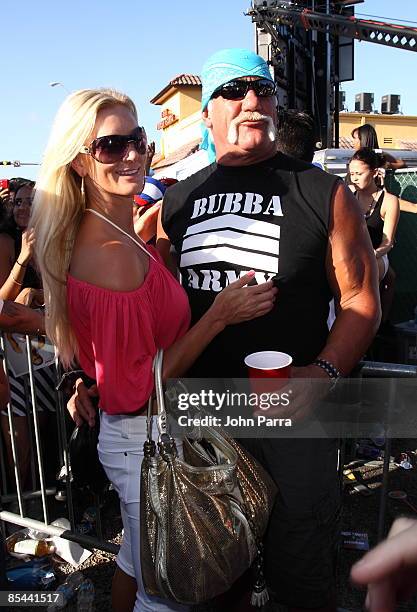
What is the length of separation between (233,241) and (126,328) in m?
0.57

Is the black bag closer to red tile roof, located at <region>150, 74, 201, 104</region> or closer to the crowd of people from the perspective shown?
the crowd of people

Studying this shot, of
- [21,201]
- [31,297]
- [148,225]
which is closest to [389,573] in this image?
[148,225]

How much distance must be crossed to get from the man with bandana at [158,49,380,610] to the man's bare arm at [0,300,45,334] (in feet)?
3.41

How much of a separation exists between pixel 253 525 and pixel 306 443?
13.2 inches

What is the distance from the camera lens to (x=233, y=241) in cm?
203

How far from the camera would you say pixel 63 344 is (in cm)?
195

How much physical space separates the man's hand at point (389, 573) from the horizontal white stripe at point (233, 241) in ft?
4.09

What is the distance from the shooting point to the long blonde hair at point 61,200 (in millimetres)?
1850

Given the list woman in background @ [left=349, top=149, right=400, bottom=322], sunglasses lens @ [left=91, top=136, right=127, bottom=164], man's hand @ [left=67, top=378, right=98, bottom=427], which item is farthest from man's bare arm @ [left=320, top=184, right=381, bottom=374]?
woman in background @ [left=349, top=149, right=400, bottom=322]

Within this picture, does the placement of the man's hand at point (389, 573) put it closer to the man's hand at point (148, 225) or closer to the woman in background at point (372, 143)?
the man's hand at point (148, 225)

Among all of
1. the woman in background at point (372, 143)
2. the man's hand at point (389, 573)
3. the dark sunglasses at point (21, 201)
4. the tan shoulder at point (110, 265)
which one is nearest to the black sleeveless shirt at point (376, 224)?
the woman in background at point (372, 143)

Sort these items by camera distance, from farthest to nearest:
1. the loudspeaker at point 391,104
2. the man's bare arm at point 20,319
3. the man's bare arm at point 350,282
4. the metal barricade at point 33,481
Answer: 1. the loudspeaker at point 391,104
2. the metal barricade at point 33,481
3. the man's bare arm at point 20,319
4. the man's bare arm at point 350,282

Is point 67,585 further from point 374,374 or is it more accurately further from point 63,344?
point 374,374

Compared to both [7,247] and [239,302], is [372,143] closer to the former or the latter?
[7,247]
